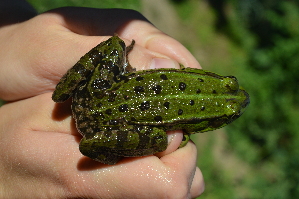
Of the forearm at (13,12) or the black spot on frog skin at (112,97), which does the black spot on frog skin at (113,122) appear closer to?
the black spot on frog skin at (112,97)

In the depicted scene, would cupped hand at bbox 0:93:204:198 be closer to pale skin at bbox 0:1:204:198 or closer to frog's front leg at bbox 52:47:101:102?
pale skin at bbox 0:1:204:198

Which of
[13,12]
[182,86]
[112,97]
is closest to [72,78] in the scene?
[112,97]

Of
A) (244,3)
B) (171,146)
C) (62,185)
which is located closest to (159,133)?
(171,146)

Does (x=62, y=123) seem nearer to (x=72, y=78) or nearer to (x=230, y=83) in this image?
(x=72, y=78)

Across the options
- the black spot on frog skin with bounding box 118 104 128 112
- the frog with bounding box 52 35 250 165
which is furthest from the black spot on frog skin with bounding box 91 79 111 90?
the black spot on frog skin with bounding box 118 104 128 112

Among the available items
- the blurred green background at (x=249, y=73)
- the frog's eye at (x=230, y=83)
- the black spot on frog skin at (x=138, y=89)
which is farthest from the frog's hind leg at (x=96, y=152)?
the blurred green background at (x=249, y=73)

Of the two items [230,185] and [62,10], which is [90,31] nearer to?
[62,10]
